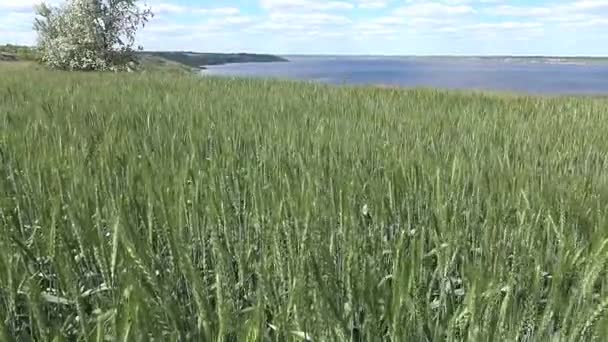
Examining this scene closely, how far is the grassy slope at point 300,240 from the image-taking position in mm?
1189

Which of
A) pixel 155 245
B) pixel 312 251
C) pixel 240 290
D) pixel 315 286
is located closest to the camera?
pixel 315 286

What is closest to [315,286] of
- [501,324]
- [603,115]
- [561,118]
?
[501,324]

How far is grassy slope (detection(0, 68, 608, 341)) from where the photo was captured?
3.90 feet

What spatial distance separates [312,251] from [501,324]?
1.98 feet

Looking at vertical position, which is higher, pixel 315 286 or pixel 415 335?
pixel 315 286

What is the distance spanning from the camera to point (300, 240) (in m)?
1.64

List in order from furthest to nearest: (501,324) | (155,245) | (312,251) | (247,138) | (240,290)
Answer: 1. (247,138)
2. (155,245)
3. (240,290)
4. (312,251)
5. (501,324)

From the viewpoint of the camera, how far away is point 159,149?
3.27m

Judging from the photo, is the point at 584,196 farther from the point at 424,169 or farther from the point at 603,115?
the point at 603,115

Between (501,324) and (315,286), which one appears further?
(315,286)

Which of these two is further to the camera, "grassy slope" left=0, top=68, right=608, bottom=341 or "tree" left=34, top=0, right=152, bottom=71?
"tree" left=34, top=0, right=152, bottom=71

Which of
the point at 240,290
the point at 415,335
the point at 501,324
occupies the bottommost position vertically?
the point at 240,290

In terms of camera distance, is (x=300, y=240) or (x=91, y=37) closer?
(x=300, y=240)

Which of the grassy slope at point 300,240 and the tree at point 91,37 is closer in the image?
the grassy slope at point 300,240
